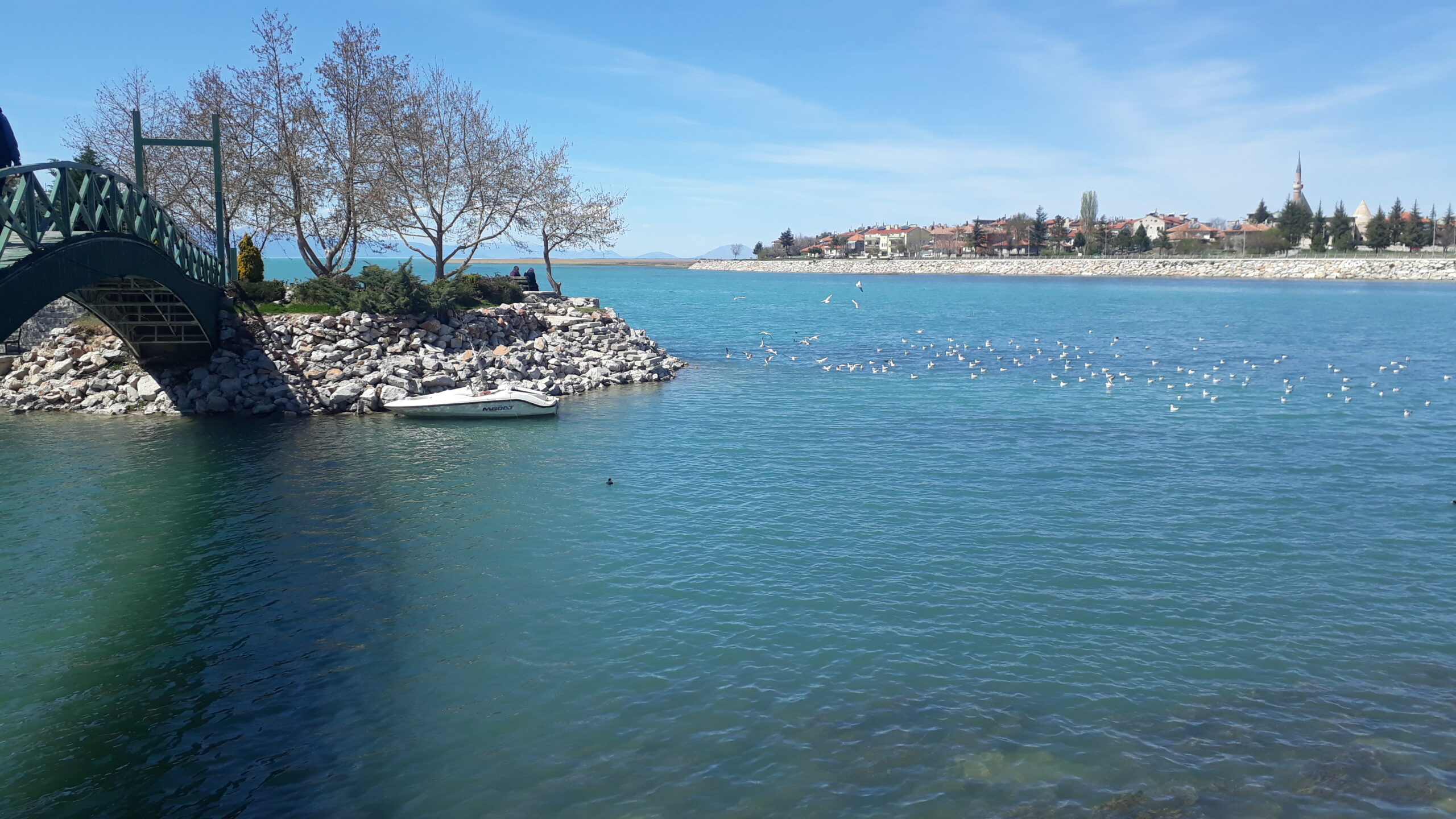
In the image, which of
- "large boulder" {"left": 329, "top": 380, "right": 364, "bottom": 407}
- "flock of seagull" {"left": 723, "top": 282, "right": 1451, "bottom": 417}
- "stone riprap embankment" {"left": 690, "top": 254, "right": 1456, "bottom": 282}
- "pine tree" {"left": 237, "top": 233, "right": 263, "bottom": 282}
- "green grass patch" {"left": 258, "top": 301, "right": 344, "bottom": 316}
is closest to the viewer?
"large boulder" {"left": 329, "top": 380, "right": 364, "bottom": 407}

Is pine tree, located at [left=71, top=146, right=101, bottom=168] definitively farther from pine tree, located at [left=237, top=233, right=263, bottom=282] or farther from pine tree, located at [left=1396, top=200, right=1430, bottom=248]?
pine tree, located at [left=1396, top=200, right=1430, bottom=248]

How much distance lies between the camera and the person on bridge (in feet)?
60.1

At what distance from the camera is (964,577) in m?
17.2

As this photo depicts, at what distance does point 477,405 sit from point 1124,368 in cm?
3240

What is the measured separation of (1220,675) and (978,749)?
439cm

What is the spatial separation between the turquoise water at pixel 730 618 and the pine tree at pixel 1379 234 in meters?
173

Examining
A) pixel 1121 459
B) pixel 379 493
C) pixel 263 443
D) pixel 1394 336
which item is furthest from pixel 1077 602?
pixel 1394 336

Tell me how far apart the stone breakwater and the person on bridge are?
51.3 feet

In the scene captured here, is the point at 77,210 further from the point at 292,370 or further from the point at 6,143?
the point at 292,370

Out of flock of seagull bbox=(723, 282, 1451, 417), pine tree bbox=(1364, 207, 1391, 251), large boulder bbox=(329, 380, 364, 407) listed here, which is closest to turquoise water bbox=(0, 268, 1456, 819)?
large boulder bbox=(329, 380, 364, 407)

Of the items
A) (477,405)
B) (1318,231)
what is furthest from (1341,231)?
(477,405)

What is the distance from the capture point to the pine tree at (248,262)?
40.3 metres

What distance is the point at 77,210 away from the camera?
20031 mm

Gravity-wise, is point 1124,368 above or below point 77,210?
below
